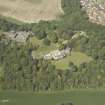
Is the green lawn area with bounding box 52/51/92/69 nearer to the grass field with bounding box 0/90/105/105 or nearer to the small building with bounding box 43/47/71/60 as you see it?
the small building with bounding box 43/47/71/60

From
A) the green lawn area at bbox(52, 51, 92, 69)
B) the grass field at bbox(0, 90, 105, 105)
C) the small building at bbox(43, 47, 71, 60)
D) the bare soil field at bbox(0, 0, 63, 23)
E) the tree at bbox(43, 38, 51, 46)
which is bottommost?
the grass field at bbox(0, 90, 105, 105)

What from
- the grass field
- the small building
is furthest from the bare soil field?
the grass field

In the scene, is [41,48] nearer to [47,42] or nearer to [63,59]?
[47,42]

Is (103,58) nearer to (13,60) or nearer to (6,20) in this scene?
(13,60)

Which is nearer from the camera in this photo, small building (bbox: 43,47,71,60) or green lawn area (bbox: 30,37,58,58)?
small building (bbox: 43,47,71,60)

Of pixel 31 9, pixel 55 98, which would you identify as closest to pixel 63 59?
pixel 55 98

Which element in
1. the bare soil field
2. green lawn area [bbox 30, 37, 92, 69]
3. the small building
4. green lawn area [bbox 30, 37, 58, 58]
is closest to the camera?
green lawn area [bbox 30, 37, 92, 69]
